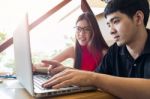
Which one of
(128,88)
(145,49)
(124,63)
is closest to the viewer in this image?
(128,88)

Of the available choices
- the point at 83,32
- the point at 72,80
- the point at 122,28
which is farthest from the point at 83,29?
the point at 72,80

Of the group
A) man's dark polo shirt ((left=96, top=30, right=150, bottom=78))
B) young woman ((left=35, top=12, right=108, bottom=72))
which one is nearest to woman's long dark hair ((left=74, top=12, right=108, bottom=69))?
young woman ((left=35, top=12, right=108, bottom=72))

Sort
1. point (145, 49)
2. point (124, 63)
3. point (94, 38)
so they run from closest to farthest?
point (145, 49), point (124, 63), point (94, 38)

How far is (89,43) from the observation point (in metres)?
1.13

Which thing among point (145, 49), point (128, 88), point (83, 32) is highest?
point (83, 32)

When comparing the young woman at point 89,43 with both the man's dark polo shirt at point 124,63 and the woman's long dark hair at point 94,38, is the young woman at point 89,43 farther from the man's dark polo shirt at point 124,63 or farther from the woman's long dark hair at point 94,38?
the man's dark polo shirt at point 124,63

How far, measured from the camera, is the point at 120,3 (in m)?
0.89

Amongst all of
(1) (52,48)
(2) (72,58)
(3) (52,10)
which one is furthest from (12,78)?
(3) (52,10)

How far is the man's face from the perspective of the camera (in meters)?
0.86

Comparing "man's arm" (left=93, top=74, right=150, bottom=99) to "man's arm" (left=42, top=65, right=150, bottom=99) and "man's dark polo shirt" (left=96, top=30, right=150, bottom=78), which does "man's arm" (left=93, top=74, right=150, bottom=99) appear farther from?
"man's dark polo shirt" (left=96, top=30, right=150, bottom=78)

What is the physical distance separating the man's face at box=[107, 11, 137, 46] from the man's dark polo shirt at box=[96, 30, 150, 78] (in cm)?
8

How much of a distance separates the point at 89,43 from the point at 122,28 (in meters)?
0.30

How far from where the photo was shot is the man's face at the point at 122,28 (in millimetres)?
862

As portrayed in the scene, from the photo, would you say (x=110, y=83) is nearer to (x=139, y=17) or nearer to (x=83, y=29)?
(x=139, y=17)
